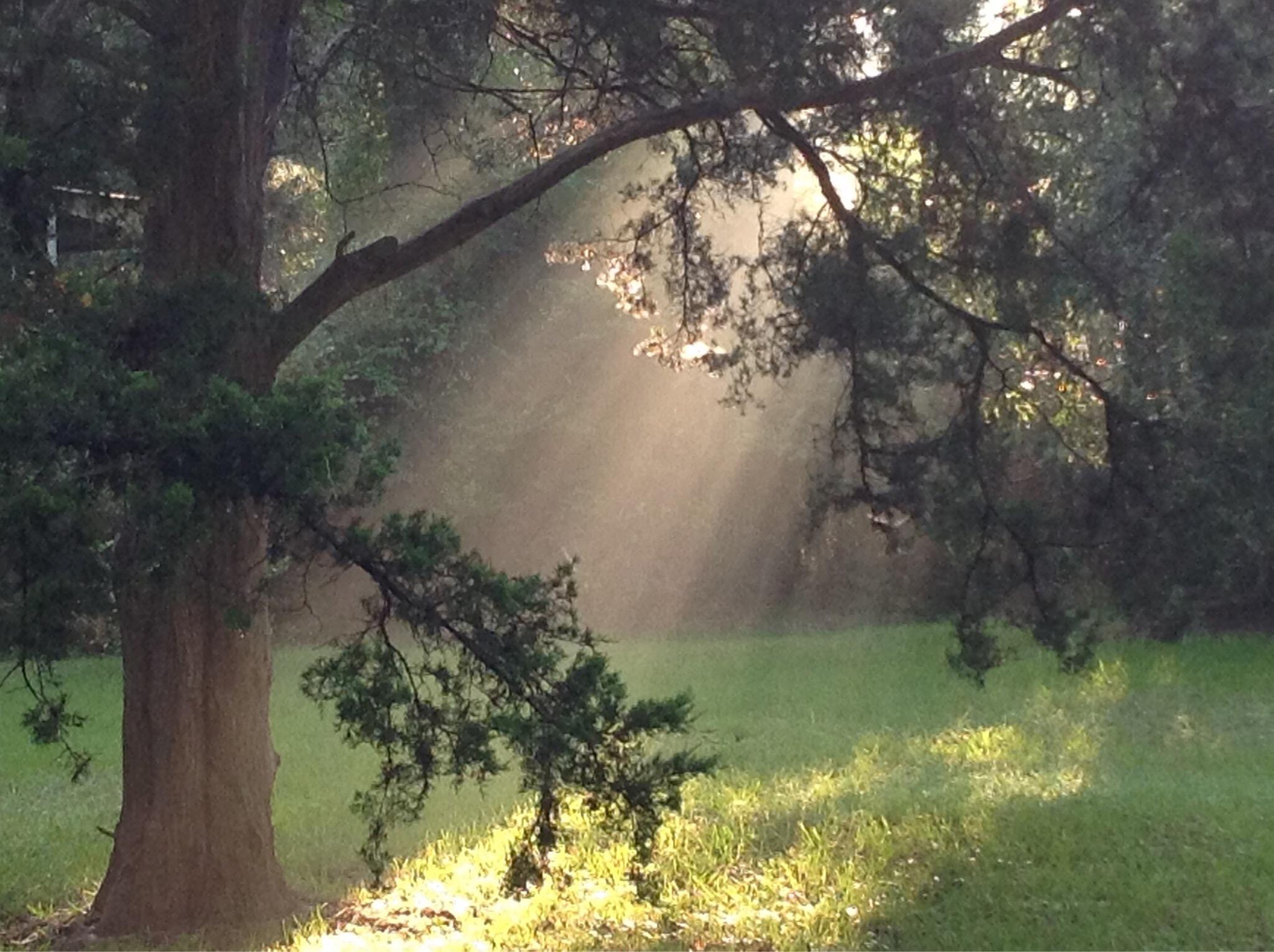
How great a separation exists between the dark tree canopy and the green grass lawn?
1161mm

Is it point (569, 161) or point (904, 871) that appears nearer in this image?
point (569, 161)

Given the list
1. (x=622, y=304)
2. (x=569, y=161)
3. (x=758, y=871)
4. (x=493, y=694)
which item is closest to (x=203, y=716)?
(x=493, y=694)

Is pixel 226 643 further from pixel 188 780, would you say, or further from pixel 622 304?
pixel 622 304

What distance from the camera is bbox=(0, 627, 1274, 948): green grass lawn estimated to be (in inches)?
295

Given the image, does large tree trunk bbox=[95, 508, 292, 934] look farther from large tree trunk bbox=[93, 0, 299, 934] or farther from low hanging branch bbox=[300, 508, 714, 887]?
low hanging branch bbox=[300, 508, 714, 887]

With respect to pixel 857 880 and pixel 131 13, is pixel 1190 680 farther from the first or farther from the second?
pixel 131 13

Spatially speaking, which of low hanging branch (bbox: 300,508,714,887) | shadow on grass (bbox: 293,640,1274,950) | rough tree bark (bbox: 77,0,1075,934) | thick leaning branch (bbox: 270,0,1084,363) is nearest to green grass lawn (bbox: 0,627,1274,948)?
shadow on grass (bbox: 293,640,1274,950)

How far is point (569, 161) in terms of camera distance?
7.59 meters

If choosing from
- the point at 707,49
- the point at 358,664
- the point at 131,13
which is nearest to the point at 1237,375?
the point at 707,49

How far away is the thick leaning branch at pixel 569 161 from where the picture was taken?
7316mm

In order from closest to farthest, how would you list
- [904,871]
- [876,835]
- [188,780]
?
[188,780] → [904,871] → [876,835]

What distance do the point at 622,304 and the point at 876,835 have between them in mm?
4275

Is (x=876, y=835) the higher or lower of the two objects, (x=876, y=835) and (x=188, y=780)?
the lower

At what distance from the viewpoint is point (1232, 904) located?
7.55 m
